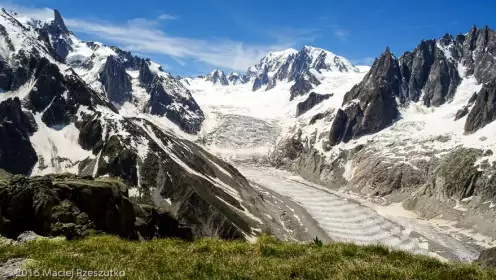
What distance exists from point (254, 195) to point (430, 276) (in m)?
162

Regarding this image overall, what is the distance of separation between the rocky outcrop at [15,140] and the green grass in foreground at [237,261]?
525ft

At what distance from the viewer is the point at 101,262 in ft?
46.2

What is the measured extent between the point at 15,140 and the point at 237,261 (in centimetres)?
17553

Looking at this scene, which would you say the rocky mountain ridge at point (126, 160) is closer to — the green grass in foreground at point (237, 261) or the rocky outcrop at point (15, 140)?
the rocky outcrop at point (15, 140)

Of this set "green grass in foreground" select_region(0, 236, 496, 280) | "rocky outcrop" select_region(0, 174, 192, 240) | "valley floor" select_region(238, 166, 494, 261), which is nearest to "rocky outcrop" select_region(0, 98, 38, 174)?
"valley floor" select_region(238, 166, 494, 261)

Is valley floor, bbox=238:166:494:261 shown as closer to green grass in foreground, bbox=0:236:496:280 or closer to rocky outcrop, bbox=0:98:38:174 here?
rocky outcrop, bbox=0:98:38:174

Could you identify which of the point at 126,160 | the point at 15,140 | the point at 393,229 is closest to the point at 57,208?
the point at 126,160

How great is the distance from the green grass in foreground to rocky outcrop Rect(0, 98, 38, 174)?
160m

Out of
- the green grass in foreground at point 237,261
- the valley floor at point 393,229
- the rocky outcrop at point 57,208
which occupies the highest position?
the green grass in foreground at point 237,261

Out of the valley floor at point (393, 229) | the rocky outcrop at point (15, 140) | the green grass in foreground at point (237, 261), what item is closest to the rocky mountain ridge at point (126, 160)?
the rocky outcrop at point (15, 140)

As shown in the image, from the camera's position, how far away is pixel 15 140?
168 meters

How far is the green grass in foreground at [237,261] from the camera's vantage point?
43.4ft

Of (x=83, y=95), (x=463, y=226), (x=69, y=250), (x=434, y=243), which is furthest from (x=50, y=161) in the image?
(x=69, y=250)

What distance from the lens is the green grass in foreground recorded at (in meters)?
13.2
